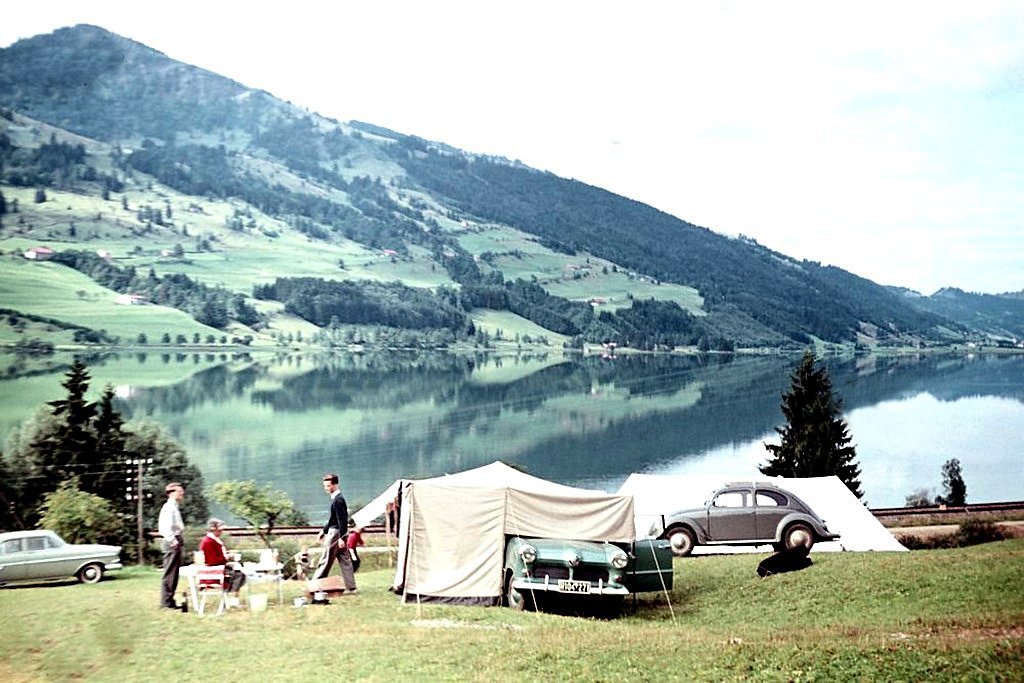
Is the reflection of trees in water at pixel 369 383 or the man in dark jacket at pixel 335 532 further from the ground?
the man in dark jacket at pixel 335 532

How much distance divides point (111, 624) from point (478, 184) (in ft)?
600

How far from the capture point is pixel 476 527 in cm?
1291

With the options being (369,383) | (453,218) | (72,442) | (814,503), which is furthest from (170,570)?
(453,218)

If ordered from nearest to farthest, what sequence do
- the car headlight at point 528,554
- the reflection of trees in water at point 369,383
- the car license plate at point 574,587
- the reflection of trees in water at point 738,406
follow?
the car license plate at point 574,587
the car headlight at point 528,554
the reflection of trees in water at point 738,406
the reflection of trees in water at point 369,383

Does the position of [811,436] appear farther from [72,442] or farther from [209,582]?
[209,582]

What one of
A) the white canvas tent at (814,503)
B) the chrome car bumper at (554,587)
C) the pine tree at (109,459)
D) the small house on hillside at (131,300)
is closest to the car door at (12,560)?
the chrome car bumper at (554,587)

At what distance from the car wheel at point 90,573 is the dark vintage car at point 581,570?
6.26 meters

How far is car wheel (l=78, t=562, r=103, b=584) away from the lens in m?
15.5

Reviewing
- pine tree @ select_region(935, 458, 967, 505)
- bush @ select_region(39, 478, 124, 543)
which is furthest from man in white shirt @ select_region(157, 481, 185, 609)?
pine tree @ select_region(935, 458, 967, 505)

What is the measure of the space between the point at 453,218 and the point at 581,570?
15428 centimetres

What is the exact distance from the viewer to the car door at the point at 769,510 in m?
16.9

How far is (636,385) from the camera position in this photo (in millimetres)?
106875

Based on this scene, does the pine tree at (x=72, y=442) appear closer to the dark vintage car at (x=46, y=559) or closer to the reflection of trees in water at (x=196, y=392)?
the dark vintage car at (x=46, y=559)

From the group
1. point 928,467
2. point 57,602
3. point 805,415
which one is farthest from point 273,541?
point 928,467
